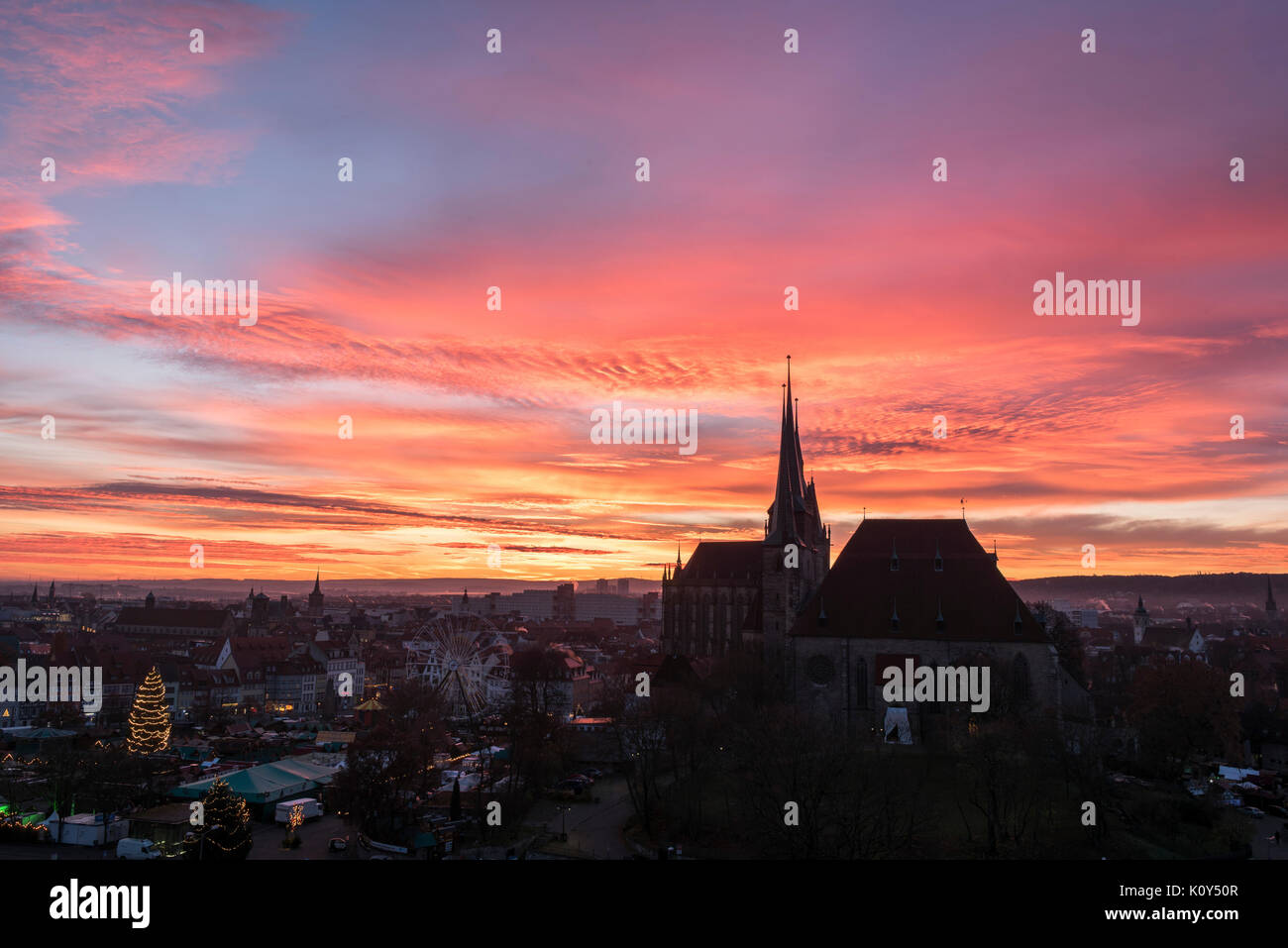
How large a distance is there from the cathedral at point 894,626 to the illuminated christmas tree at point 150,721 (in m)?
42.0

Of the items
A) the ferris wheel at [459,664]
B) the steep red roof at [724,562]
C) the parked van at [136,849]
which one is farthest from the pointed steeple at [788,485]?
the parked van at [136,849]

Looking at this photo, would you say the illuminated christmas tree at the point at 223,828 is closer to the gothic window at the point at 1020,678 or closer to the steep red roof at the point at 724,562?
the gothic window at the point at 1020,678

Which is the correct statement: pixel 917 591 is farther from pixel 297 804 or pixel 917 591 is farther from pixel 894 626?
pixel 297 804

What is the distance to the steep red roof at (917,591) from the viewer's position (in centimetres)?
5559

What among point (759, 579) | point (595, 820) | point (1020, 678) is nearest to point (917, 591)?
point (1020, 678)

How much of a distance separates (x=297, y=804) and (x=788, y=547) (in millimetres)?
33545

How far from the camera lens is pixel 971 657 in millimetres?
54312

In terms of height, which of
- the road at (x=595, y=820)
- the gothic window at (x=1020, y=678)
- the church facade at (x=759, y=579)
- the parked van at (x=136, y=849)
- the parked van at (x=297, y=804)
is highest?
the church facade at (x=759, y=579)

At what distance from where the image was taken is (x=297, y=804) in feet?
151

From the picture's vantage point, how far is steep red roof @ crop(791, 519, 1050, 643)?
55594 mm

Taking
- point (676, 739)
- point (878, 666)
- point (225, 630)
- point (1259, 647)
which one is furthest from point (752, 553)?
point (225, 630)

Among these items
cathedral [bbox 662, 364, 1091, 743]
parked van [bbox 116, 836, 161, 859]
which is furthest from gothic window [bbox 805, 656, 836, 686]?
parked van [bbox 116, 836, 161, 859]

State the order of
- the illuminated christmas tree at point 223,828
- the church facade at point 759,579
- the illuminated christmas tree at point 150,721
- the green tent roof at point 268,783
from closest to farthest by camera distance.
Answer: the illuminated christmas tree at point 223,828
the green tent roof at point 268,783
the church facade at point 759,579
the illuminated christmas tree at point 150,721
